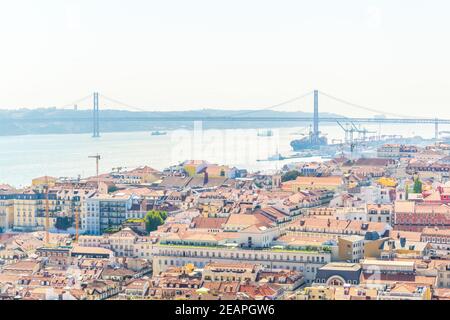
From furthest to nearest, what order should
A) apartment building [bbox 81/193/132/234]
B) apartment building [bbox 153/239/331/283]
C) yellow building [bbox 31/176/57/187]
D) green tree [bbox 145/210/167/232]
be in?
yellow building [bbox 31/176/57/187]
apartment building [bbox 81/193/132/234]
green tree [bbox 145/210/167/232]
apartment building [bbox 153/239/331/283]

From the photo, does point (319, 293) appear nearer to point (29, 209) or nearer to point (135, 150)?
point (29, 209)

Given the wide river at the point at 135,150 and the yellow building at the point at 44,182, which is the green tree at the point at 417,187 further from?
the wide river at the point at 135,150

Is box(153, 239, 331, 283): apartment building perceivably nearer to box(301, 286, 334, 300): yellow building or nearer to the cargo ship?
box(301, 286, 334, 300): yellow building

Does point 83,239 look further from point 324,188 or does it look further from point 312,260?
point 324,188

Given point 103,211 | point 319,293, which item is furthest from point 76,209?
point 319,293

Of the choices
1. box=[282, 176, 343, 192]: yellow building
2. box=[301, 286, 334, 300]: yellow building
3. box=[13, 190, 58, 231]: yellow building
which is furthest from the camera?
box=[282, 176, 343, 192]: yellow building

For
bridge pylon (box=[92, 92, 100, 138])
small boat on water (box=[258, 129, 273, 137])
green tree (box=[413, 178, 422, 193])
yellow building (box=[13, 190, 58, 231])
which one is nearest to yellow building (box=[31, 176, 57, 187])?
Result: yellow building (box=[13, 190, 58, 231])
